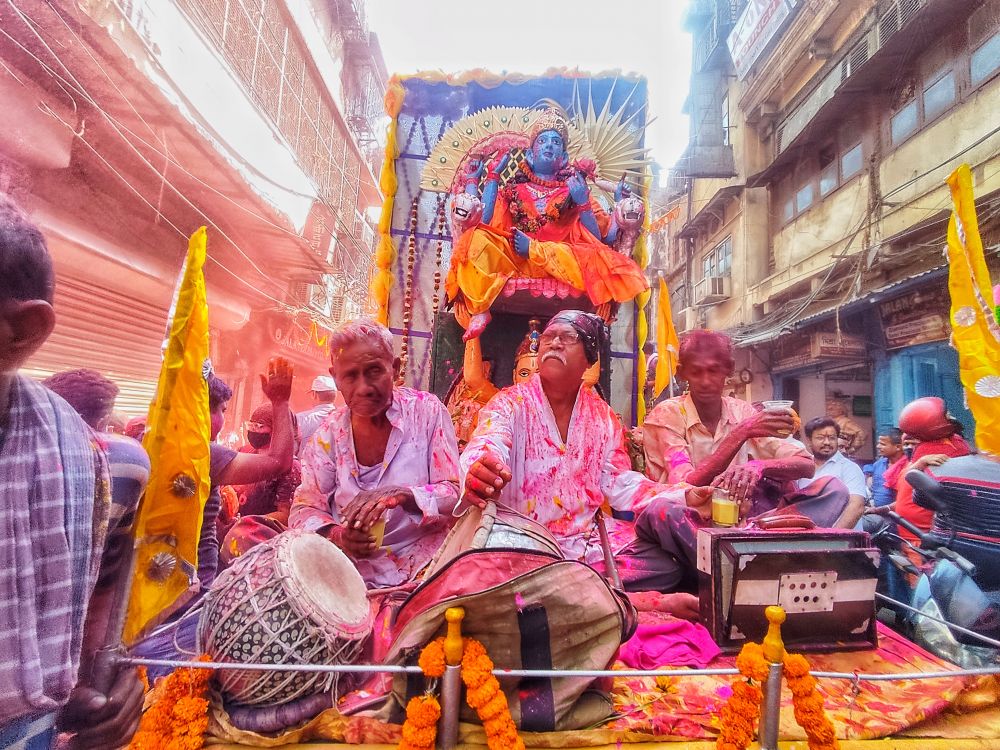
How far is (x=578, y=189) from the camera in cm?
486

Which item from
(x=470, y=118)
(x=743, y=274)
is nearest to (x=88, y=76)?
(x=470, y=118)

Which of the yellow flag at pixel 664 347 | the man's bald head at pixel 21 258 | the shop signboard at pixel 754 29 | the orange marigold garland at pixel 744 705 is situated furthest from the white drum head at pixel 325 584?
the shop signboard at pixel 754 29

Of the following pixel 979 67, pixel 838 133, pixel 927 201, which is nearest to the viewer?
pixel 979 67

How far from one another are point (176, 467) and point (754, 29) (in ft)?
60.5

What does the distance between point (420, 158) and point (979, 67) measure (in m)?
8.94

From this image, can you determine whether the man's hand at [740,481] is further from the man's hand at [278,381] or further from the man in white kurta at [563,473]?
the man's hand at [278,381]

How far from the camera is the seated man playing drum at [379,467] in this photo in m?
2.25

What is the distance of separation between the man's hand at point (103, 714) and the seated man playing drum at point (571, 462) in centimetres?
160

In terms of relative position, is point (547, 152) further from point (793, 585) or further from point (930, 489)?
point (793, 585)

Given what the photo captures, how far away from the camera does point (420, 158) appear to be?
224 inches

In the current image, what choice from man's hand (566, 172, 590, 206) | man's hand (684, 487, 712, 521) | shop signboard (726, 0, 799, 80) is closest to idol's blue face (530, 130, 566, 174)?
man's hand (566, 172, 590, 206)

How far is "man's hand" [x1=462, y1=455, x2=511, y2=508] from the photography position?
1941 millimetres

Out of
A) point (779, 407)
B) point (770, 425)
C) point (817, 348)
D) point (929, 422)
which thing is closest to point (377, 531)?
point (770, 425)

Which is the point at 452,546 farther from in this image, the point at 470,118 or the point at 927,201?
the point at 927,201
